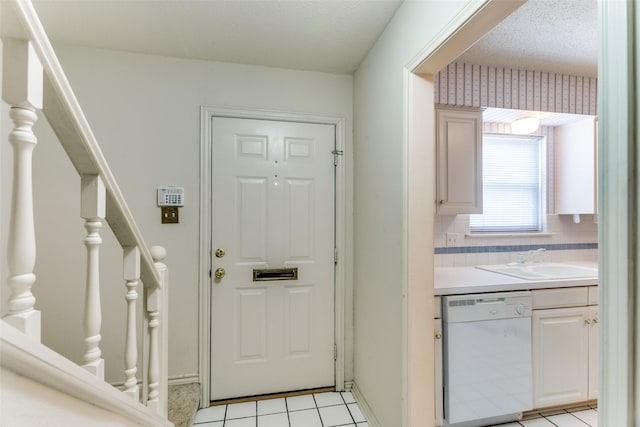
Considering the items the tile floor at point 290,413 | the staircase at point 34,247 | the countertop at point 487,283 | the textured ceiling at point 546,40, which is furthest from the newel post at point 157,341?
the textured ceiling at point 546,40

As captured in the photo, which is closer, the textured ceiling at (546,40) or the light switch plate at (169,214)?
the textured ceiling at (546,40)

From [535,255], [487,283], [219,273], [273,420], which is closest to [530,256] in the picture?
[535,255]

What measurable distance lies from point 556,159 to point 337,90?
6.64 feet

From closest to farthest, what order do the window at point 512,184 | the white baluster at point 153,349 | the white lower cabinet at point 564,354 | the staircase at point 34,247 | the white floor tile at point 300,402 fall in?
the staircase at point 34,247 → the white baluster at point 153,349 → the white lower cabinet at point 564,354 → the white floor tile at point 300,402 → the window at point 512,184

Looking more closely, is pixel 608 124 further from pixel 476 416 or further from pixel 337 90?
pixel 337 90

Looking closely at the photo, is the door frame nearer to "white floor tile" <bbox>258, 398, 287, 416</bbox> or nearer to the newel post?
"white floor tile" <bbox>258, 398, 287, 416</bbox>

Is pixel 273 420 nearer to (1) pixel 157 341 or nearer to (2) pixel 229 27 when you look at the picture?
(1) pixel 157 341

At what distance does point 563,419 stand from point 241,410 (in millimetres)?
2086

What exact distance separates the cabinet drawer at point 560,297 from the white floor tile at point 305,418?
1.53 meters

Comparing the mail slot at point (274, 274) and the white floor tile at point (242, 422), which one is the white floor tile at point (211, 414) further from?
the mail slot at point (274, 274)

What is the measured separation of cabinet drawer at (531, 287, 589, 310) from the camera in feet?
6.09

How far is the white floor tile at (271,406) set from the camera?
80.3 inches

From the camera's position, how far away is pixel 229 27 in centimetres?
180

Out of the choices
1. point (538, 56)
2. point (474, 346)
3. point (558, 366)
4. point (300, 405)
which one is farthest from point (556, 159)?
point (300, 405)
